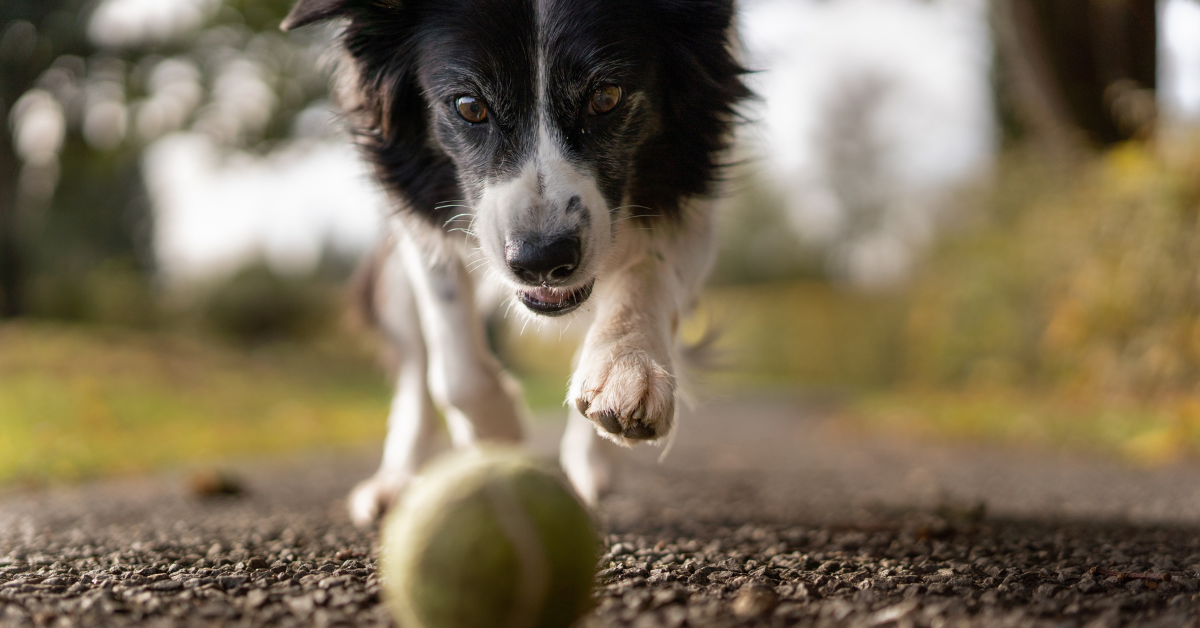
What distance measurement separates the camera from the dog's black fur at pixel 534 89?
2.31 m

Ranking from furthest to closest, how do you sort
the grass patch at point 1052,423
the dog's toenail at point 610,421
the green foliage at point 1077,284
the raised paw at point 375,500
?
the green foliage at point 1077,284
the grass patch at point 1052,423
the raised paw at point 375,500
the dog's toenail at point 610,421

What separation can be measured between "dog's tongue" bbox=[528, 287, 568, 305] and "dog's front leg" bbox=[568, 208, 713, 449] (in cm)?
13

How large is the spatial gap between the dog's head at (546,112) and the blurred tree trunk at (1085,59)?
17.5 feet

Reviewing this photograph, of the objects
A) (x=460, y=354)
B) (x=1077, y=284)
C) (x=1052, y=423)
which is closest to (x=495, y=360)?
(x=460, y=354)

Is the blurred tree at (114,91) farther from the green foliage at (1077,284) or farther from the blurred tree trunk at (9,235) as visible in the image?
the green foliage at (1077,284)

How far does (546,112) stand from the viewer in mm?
2283

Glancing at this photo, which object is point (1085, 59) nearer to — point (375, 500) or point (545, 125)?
point (545, 125)

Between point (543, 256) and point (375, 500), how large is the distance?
1434 millimetres

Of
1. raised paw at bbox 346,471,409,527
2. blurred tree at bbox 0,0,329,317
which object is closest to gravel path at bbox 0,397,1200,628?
raised paw at bbox 346,471,409,527

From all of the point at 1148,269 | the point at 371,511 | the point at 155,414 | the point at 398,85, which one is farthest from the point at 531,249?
the point at 155,414

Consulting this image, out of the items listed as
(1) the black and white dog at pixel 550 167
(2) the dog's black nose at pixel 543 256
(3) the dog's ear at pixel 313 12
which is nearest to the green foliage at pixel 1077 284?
(1) the black and white dog at pixel 550 167

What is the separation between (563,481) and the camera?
1.55 m

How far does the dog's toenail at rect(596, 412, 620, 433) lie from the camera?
6.38 ft

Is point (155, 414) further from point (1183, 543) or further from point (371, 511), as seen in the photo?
point (1183, 543)
